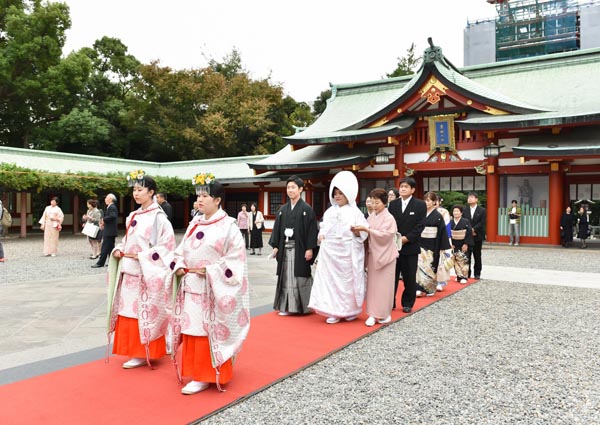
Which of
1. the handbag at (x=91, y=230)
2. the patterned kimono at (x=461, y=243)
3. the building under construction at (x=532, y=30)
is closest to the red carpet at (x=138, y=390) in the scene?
the patterned kimono at (x=461, y=243)

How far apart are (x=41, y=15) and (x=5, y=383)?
3081 cm

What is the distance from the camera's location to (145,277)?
3.85 m

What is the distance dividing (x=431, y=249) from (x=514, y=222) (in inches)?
356

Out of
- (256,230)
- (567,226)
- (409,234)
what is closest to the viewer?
(409,234)

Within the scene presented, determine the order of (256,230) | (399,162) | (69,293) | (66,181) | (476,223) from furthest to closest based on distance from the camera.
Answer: (66,181) → (399,162) → (256,230) → (476,223) → (69,293)

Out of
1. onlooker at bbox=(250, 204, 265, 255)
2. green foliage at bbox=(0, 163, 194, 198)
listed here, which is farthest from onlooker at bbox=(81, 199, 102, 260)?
green foliage at bbox=(0, 163, 194, 198)

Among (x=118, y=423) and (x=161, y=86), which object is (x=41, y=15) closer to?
(x=161, y=86)

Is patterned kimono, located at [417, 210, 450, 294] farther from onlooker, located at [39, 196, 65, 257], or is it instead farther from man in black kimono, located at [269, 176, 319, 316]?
onlooker, located at [39, 196, 65, 257]

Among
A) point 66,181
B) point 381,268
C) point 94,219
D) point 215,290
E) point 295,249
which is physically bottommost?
point 381,268

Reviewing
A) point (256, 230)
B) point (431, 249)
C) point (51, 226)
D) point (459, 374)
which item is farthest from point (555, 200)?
point (51, 226)

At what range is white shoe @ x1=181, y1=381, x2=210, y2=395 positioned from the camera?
3.38m

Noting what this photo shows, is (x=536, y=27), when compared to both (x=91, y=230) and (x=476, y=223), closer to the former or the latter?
(x=476, y=223)

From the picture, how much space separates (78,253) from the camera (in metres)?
13.1

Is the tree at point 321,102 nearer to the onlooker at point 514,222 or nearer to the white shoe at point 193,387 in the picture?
the onlooker at point 514,222
